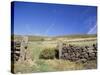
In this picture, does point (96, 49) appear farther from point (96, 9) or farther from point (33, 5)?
point (33, 5)

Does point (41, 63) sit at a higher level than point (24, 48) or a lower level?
lower

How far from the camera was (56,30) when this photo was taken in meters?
2.67

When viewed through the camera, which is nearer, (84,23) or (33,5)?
(33,5)

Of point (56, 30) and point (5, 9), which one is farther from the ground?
point (5, 9)

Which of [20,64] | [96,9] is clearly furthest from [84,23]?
[20,64]

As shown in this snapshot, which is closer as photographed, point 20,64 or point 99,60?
point 20,64

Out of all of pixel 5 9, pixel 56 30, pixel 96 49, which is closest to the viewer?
pixel 5 9

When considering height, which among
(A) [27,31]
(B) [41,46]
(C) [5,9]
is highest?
(C) [5,9]

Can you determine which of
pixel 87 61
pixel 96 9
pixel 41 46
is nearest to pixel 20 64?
pixel 41 46

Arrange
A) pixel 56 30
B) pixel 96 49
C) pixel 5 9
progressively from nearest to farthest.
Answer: pixel 5 9
pixel 56 30
pixel 96 49

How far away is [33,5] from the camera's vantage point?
260 cm

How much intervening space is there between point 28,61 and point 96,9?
3.43 ft

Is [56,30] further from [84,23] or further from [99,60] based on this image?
[99,60]

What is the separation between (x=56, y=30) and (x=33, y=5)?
382 millimetres
